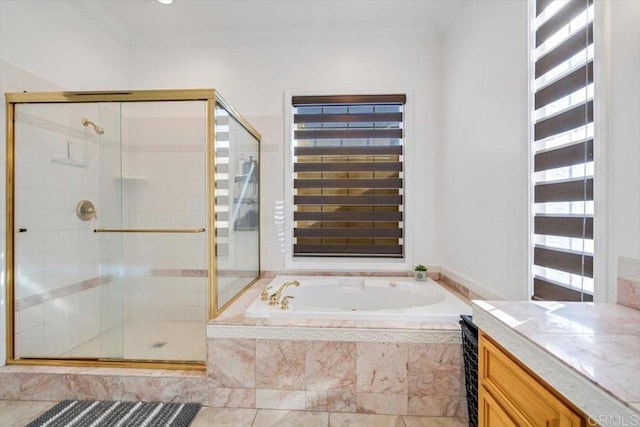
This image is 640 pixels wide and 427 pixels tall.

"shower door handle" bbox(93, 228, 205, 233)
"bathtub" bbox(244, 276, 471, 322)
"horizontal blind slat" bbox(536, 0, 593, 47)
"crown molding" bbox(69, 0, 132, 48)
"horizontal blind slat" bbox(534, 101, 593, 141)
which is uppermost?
"crown molding" bbox(69, 0, 132, 48)

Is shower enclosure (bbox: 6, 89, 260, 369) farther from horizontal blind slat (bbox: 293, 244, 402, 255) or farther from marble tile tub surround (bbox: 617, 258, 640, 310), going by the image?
marble tile tub surround (bbox: 617, 258, 640, 310)

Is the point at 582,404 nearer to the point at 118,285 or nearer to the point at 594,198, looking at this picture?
the point at 594,198

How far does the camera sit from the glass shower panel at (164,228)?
6.80 ft

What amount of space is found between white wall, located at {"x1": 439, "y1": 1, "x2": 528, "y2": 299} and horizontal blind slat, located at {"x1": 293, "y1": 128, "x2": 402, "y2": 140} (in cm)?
46

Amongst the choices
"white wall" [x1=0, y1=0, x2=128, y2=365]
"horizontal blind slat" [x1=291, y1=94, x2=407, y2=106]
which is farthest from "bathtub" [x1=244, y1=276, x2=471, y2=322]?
"white wall" [x1=0, y1=0, x2=128, y2=365]

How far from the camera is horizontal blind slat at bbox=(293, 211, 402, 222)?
8.82 feet

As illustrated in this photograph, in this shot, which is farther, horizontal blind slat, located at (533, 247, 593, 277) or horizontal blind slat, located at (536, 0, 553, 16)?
horizontal blind slat, located at (536, 0, 553, 16)

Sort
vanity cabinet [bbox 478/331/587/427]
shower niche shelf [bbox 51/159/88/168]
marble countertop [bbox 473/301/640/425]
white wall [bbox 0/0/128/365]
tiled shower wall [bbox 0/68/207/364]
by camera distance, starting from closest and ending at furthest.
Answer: marble countertop [bbox 473/301/640/425] < vanity cabinet [bbox 478/331/587/427] < white wall [bbox 0/0/128/365] < tiled shower wall [bbox 0/68/207/364] < shower niche shelf [bbox 51/159/88/168]

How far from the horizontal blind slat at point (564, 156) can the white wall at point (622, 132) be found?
10 cm

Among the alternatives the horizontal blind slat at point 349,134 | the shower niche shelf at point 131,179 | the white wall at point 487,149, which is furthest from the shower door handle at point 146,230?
the white wall at point 487,149

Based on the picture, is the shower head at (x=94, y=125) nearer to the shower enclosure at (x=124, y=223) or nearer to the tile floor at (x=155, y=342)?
the shower enclosure at (x=124, y=223)

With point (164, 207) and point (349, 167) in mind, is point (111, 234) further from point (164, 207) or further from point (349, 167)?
point (349, 167)

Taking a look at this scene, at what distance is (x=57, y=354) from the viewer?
1913 millimetres

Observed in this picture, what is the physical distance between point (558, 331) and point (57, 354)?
2.65 metres
